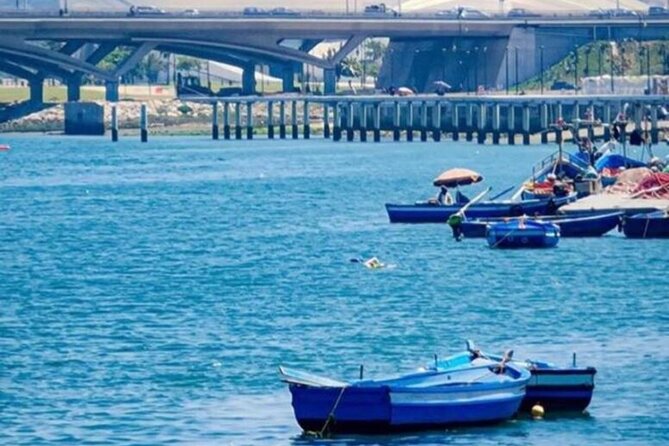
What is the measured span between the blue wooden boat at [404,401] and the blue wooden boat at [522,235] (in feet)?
130

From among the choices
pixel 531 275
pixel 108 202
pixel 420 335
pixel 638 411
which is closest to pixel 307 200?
pixel 108 202

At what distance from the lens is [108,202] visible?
12669cm

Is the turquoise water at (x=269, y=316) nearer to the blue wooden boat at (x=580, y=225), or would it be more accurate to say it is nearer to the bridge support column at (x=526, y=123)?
the blue wooden boat at (x=580, y=225)

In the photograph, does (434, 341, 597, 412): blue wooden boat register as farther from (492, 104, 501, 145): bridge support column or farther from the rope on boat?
(492, 104, 501, 145): bridge support column

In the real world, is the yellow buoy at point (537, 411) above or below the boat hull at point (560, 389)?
below

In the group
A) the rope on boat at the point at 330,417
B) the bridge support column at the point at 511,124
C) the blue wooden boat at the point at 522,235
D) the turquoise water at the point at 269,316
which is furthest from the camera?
the bridge support column at the point at 511,124

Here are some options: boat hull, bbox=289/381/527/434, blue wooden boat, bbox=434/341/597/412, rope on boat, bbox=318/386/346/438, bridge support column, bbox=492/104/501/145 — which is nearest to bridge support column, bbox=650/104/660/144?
bridge support column, bbox=492/104/501/145

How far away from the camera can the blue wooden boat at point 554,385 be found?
4675 cm

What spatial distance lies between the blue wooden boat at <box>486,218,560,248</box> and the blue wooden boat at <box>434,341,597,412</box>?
3785 centimetres

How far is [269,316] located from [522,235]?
22.4 m

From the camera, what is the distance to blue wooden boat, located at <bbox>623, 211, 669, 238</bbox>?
290 ft

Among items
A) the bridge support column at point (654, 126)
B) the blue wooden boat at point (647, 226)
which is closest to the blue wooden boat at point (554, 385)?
the blue wooden boat at point (647, 226)

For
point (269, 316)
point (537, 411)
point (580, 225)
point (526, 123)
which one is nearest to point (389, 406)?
point (537, 411)

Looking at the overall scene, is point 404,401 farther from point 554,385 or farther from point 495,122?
point 495,122
